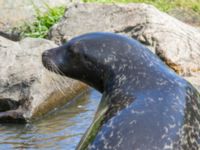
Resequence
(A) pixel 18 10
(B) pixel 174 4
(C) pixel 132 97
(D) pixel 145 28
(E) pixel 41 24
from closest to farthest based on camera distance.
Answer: (C) pixel 132 97 < (D) pixel 145 28 < (E) pixel 41 24 < (A) pixel 18 10 < (B) pixel 174 4

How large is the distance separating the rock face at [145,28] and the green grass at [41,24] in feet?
2.66

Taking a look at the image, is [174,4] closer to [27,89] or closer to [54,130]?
[27,89]

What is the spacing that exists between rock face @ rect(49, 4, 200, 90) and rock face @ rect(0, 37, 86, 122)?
1.30m

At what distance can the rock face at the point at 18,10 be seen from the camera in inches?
502

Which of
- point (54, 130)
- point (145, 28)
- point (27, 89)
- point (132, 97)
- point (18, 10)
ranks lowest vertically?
point (54, 130)

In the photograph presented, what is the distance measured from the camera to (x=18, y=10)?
13.1 m

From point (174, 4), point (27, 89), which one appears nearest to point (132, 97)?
point (27, 89)

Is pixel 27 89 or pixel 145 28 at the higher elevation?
pixel 145 28

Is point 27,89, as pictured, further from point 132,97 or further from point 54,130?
point 132,97

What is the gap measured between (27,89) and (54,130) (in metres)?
0.73

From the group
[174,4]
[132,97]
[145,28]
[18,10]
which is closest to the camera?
[132,97]

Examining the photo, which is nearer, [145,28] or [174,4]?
[145,28]

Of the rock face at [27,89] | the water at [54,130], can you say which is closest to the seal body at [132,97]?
the water at [54,130]

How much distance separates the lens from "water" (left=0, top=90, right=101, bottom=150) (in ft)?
25.2
